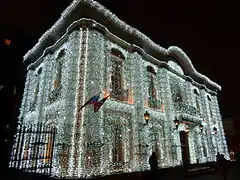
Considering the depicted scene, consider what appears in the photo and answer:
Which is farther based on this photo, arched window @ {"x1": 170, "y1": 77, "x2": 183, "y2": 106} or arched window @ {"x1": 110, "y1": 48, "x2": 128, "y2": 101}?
arched window @ {"x1": 170, "y1": 77, "x2": 183, "y2": 106}

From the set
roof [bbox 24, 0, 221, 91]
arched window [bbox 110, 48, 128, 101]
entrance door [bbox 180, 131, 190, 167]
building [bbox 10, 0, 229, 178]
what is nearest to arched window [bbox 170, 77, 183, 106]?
building [bbox 10, 0, 229, 178]

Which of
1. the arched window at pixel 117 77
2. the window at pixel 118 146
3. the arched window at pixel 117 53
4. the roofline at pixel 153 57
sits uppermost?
the roofline at pixel 153 57

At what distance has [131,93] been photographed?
1352 cm

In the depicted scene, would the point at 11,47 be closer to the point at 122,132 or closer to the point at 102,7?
the point at 102,7

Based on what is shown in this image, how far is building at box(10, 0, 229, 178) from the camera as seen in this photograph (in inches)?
392

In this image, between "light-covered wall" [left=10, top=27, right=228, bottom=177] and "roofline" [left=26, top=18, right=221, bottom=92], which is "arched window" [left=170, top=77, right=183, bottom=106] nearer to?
"light-covered wall" [left=10, top=27, right=228, bottom=177]

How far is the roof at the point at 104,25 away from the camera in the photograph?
40.1 feet

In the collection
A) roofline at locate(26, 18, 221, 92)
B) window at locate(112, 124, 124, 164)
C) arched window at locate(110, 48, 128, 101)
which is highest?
roofline at locate(26, 18, 221, 92)

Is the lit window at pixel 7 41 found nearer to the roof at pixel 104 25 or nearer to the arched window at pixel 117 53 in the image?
the roof at pixel 104 25

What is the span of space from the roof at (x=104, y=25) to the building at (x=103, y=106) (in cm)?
6

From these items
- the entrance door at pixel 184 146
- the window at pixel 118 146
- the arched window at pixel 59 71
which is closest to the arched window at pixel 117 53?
the arched window at pixel 59 71

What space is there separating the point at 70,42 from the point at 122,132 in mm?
6131

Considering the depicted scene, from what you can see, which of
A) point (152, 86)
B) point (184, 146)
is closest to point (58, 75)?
point (152, 86)

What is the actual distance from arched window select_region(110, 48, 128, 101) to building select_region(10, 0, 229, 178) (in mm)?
25
